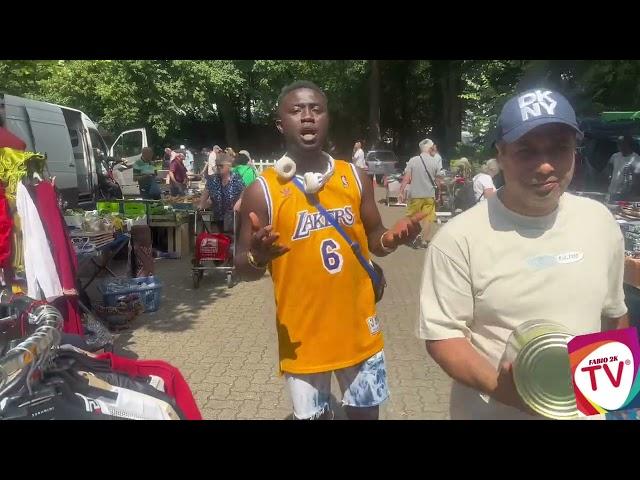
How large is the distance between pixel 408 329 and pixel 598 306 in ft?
15.2

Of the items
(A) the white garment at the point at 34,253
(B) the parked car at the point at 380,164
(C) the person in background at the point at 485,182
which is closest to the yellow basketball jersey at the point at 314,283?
(A) the white garment at the point at 34,253

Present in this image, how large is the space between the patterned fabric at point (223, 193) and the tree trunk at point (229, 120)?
26530 millimetres

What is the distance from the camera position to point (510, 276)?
71.7 inches

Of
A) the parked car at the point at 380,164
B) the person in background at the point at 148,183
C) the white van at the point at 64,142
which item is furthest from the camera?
the parked car at the point at 380,164

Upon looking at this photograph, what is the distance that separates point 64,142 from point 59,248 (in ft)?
32.6

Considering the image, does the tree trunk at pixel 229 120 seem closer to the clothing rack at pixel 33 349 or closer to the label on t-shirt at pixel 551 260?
the clothing rack at pixel 33 349

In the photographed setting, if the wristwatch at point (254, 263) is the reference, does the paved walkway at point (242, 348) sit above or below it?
below

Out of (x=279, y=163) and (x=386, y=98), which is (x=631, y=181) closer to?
(x=279, y=163)

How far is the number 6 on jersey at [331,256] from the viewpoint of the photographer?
8.59 ft

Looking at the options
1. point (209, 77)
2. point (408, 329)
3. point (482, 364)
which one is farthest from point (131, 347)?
point (209, 77)

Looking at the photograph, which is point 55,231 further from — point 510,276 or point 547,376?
point 547,376

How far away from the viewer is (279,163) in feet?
8.73

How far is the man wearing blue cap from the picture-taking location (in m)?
1.80

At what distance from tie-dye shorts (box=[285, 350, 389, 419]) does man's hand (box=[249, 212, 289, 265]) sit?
60cm
